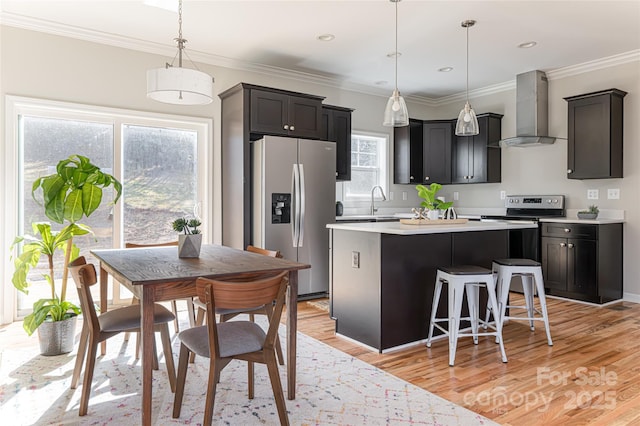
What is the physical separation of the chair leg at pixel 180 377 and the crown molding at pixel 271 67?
3.39 meters

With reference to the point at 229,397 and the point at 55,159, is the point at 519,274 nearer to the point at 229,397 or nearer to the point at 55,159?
the point at 229,397

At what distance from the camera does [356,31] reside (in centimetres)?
414

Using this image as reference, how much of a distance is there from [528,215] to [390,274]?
3.26 meters

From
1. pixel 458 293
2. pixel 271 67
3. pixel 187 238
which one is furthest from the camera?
pixel 271 67

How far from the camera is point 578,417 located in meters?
2.17

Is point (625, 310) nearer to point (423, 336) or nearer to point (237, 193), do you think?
point (423, 336)

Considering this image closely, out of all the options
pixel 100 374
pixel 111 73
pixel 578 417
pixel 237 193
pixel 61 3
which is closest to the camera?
pixel 578 417

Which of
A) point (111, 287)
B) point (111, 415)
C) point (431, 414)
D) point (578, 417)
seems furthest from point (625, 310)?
point (111, 287)

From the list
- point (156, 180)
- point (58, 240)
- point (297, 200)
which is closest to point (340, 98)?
point (297, 200)

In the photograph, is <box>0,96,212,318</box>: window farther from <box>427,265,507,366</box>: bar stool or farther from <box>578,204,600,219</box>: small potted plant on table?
<box>578,204,600,219</box>: small potted plant on table

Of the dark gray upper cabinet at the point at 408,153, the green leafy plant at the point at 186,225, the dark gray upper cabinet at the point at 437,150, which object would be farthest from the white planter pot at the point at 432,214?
the dark gray upper cabinet at the point at 437,150

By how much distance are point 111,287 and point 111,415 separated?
250 centimetres

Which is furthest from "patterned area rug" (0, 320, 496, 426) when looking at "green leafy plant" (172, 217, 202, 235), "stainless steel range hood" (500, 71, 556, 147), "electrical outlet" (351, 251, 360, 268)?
"stainless steel range hood" (500, 71, 556, 147)

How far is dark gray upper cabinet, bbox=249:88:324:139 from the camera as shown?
450cm
